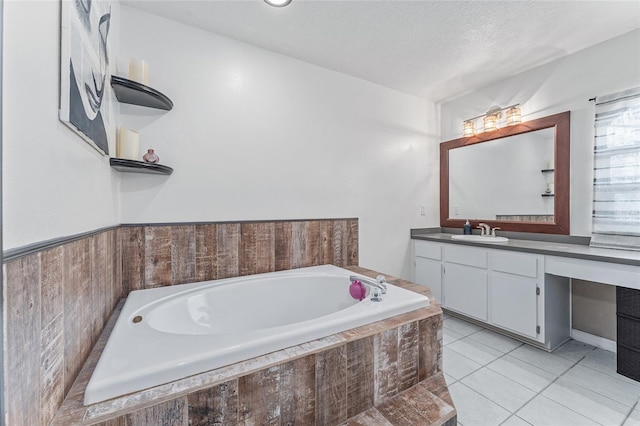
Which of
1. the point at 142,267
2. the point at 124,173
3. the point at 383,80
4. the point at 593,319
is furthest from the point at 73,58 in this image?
the point at 593,319

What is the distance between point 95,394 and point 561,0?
9.49 ft

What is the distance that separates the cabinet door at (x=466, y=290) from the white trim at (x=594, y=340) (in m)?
0.68

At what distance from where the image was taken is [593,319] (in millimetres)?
2168

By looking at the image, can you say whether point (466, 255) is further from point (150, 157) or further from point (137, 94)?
point (137, 94)

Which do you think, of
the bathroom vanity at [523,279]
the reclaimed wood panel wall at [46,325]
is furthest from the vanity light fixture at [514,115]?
the reclaimed wood panel wall at [46,325]

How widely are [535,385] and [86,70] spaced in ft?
9.27

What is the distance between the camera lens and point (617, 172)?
2.00 metres

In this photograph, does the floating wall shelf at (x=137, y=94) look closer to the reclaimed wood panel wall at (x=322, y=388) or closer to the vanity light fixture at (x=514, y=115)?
the reclaimed wood panel wall at (x=322, y=388)

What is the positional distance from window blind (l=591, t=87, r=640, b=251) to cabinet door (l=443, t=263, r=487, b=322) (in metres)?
0.87

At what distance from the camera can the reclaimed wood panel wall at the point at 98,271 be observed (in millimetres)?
568

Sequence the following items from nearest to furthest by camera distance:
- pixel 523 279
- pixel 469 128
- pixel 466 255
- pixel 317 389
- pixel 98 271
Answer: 1. pixel 317 389
2. pixel 98 271
3. pixel 523 279
4. pixel 466 255
5. pixel 469 128

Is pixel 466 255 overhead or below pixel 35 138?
below

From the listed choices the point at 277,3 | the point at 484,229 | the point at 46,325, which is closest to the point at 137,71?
the point at 277,3

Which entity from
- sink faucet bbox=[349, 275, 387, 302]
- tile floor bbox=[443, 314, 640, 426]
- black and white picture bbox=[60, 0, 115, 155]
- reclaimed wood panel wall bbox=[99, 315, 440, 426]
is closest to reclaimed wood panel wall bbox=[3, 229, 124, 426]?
reclaimed wood panel wall bbox=[99, 315, 440, 426]
